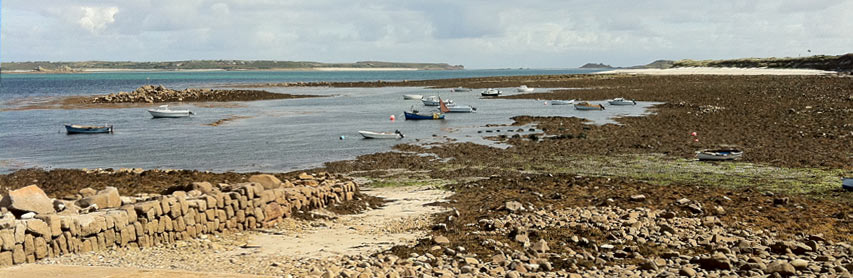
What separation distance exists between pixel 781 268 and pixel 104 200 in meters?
14.3

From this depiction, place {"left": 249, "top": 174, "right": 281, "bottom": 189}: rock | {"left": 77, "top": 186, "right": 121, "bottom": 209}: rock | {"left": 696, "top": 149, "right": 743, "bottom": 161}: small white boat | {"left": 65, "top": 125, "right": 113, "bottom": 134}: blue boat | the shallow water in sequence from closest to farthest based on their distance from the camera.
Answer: {"left": 77, "top": 186, "right": 121, "bottom": 209}: rock, {"left": 249, "top": 174, "right": 281, "bottom": 189}: rock, {"left": 696, "top": 149, "right": 743, "bottom": 161}: small white boat, the shallow water, {"left": 65, "top": 125, "right": 113, "bottom": 134}: blue boat

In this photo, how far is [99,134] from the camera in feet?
150

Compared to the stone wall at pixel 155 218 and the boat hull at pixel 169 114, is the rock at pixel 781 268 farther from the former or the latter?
the boat hull at pixel 169 114

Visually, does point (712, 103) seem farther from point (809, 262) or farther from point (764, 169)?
point (809, 262)

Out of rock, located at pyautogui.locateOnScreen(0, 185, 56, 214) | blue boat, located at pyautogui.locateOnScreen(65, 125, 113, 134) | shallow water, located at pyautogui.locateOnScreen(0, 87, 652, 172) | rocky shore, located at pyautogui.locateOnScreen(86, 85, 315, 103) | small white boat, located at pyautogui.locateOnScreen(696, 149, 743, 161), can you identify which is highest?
rock, located at pyautogui.locateOnScreen(0, 185, 56, 214)

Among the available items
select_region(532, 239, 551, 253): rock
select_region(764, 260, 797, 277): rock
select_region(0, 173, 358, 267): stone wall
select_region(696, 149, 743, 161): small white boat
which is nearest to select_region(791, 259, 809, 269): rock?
select_region(764, 260, 797, 277): rock

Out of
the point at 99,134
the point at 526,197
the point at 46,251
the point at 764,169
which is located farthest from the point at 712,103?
the point at 46,251

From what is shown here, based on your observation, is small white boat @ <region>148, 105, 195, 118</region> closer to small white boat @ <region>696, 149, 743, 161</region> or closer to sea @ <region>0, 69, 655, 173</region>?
sea @ <region>0, 69, 655, 173</region>

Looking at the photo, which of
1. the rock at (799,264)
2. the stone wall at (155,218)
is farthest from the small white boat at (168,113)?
the rock at (799,264)

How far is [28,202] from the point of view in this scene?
50.2 feet

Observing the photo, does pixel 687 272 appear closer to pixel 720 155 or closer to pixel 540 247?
pixel 540 247

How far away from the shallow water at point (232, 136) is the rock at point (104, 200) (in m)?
13.4

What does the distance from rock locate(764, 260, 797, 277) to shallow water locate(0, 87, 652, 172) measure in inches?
859

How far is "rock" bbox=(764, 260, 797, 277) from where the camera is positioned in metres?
12.1
